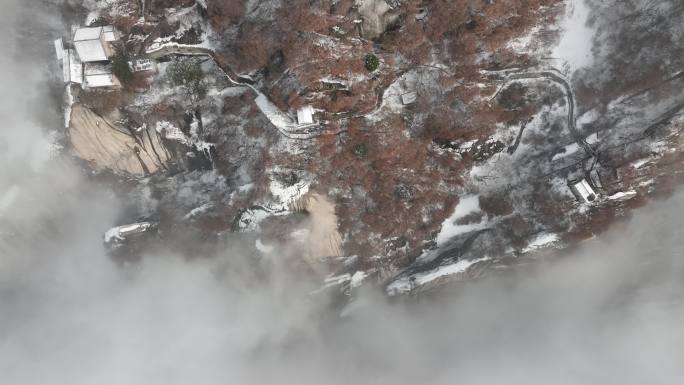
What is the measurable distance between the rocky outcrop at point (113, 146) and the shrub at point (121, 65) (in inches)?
199

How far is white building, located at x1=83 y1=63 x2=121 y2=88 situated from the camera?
3259cm

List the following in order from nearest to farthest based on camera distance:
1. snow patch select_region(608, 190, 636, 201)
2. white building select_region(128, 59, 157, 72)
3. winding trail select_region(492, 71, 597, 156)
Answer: white building select_region(128, 59, 157, 72)
snow patch select_region(608, 190, 636, 201)
winding trail select_region(492, 71, 597, 156)

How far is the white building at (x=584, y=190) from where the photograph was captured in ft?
110

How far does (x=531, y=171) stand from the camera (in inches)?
1442

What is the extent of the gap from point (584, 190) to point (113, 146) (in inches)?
1878

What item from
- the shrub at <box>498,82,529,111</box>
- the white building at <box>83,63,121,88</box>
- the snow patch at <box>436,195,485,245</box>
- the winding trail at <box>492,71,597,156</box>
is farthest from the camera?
the snow patch at <box>436,195,485,245</box>

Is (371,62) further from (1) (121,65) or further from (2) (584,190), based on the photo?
(2) (584,190)

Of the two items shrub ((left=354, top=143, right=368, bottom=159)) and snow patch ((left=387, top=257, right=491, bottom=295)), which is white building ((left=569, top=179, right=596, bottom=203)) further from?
shrub ((left=354, top=143, right=368, bottom=159))

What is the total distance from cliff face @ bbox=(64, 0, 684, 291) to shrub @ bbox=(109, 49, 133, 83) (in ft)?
3.14

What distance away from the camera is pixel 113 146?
35812mm

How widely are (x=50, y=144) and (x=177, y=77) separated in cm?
1501

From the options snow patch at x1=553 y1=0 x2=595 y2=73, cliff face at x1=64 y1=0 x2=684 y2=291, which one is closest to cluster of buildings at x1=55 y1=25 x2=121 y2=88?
cliff face at x1=64 y1=0 x2=684 y2=291

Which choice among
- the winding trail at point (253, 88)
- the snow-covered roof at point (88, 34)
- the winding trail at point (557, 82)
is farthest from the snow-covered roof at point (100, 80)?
the winding trail at point (557, 82)

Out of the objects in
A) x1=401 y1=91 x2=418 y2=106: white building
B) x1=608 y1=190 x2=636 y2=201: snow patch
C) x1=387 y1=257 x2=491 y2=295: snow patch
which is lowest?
x1=387 y1=257 x2=491 y2=295: snow patch
